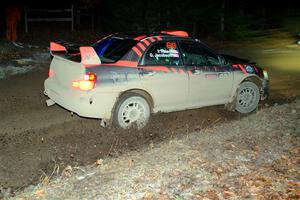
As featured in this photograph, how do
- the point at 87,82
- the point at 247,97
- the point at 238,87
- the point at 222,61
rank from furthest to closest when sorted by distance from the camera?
the point at 247,97, the point at 238,87, the point at 222,61, the point at 87,82

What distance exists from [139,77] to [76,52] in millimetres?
1556

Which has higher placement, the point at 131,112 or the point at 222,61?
the point at 222,61

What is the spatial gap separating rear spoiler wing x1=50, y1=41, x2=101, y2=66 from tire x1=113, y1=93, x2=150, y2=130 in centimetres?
81

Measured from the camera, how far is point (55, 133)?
694 centimetres

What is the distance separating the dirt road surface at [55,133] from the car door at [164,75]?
0.47 meters

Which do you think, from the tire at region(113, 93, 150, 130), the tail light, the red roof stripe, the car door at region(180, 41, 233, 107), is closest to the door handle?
the red roof stripe

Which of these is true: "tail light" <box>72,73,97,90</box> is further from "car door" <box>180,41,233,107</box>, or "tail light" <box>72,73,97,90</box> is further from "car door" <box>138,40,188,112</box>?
"car door" <box>180,41,233,107</box>

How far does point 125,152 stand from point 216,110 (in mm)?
3215

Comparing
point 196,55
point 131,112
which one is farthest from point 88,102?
point 196,55

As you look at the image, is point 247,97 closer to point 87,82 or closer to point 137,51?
point 137,51

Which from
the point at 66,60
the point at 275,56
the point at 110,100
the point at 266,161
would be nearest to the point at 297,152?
the point at 266,161

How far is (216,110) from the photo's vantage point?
8617 millimetres

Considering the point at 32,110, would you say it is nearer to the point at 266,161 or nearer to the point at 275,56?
the point at 266,161

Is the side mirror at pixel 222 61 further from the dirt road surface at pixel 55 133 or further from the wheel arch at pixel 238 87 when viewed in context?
the dirt road surface at pixel 55 133
